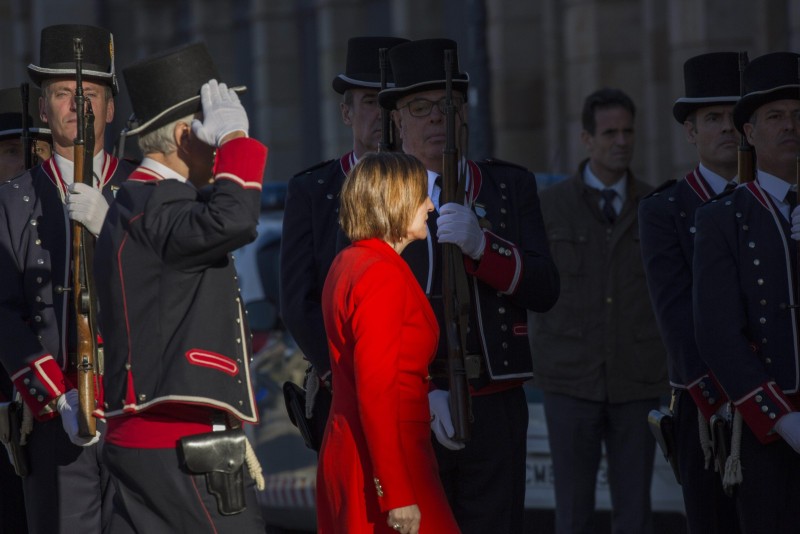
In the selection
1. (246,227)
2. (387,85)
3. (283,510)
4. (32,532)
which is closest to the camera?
(246,227)

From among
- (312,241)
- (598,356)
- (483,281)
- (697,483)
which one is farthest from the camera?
(598,356)

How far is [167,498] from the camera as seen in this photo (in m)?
5.35

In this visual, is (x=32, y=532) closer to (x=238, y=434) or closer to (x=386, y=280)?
(x=238, y=434)

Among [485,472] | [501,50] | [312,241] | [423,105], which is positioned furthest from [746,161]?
[501,50]

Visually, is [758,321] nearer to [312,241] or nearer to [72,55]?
[312,241]

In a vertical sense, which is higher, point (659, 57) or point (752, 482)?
point (659, 57)

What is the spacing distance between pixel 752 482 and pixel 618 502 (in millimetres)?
2243

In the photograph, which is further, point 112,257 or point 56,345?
point 56,345

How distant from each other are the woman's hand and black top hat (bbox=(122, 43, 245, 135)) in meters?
1.41

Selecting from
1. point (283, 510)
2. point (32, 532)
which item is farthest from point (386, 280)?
point (283, 510)

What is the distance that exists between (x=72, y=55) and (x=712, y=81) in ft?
8.67

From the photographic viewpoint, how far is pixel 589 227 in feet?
28.3

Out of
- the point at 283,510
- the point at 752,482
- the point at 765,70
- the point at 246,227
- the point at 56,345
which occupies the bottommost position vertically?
the point at 283,510

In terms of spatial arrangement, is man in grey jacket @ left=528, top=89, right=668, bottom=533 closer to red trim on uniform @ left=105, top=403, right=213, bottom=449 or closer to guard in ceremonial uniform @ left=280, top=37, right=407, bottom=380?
guard in ceremonial uniform @ left=280, top=37, right=407, bottom=380
